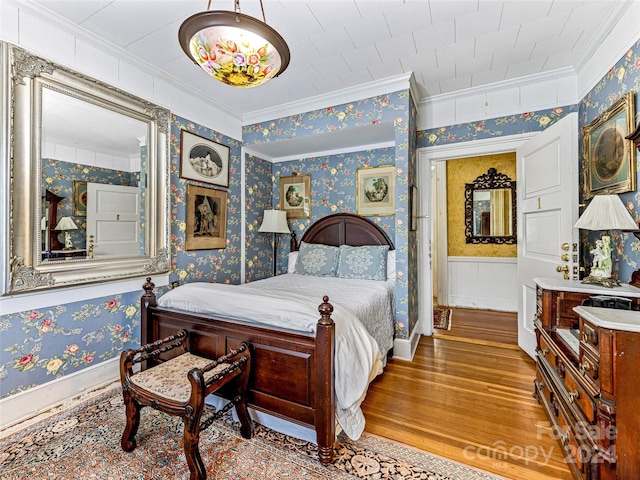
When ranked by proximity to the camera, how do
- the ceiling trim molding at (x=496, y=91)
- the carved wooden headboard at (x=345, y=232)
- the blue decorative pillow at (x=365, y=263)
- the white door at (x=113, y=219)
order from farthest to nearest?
the carved wooden headboard at (x=345, y=232) → the blue decorative pillow at (x=365, y=263) → the ceiling trim molding at (x=496, y=91) → the white door at (x=113, y=219)

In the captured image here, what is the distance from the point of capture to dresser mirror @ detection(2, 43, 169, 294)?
184 cm

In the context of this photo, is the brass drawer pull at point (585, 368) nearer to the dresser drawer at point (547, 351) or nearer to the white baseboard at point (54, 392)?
the dresser drawer at point (547, 351)

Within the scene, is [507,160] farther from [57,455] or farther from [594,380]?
[57,455]

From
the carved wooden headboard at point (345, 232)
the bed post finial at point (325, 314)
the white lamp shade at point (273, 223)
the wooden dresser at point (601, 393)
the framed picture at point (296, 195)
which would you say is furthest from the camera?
the framed picture at point (296, 195)

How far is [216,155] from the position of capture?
3295 millimetres

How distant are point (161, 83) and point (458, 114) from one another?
305 centimetres

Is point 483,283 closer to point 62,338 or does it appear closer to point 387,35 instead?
point 387,35

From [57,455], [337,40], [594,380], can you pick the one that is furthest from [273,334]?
[337,40]

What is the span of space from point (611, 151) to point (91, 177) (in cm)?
386

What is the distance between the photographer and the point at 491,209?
459 centimetres

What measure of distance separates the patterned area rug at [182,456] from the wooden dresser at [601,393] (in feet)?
1.52

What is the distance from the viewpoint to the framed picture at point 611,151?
1.82m

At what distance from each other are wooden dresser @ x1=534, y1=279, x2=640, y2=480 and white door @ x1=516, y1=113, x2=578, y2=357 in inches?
25.8

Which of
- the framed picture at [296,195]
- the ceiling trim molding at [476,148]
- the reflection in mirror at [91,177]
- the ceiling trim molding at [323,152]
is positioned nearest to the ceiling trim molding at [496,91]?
the ceiling trim molding at [476,148]
